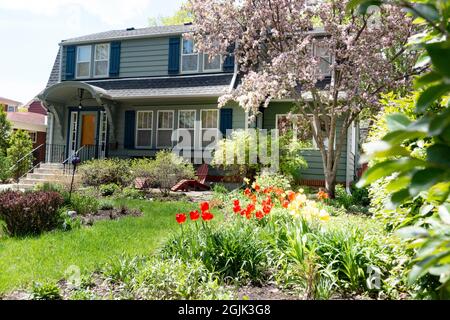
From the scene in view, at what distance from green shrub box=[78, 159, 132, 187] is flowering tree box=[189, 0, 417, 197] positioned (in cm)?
477

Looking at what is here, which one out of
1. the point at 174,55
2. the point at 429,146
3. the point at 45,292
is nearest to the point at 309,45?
the point at 174,55

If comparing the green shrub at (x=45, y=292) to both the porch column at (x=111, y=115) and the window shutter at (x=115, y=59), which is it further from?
the window shutter at (x=115, y=59)

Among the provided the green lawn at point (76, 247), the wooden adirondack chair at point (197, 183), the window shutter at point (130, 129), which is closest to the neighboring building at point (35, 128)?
the window shutter at point (130, 129)

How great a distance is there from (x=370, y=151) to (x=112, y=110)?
16990mm

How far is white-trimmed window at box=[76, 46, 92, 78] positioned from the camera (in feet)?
61.0

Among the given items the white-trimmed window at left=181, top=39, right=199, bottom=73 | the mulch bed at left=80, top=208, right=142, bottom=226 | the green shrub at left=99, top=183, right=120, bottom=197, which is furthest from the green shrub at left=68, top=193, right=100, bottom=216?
the white-trimmed window at left=181, top=39, right=199, bottom=73

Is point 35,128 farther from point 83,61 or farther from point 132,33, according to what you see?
point 132,33

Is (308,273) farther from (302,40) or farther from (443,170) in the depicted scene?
(302,40)

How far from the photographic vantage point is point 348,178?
13.8 meters

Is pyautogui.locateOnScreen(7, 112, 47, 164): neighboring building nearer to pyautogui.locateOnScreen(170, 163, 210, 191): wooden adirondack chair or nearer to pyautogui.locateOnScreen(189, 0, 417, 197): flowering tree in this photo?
pyautogui.locateOnScreen(170, 163, 210, 191): wooden adirondack chair

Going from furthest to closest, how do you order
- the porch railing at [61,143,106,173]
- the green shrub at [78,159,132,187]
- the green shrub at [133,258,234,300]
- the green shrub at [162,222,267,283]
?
the porch railing at [61,143,106,173] → the green shrub at [78,159,132,187] → the green shrub at [162,222,267,283] → the green shrub at [133,258,234,300]

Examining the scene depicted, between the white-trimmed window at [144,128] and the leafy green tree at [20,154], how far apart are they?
4898 mm

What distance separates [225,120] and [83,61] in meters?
8.48

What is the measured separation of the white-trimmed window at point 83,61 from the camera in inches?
732
